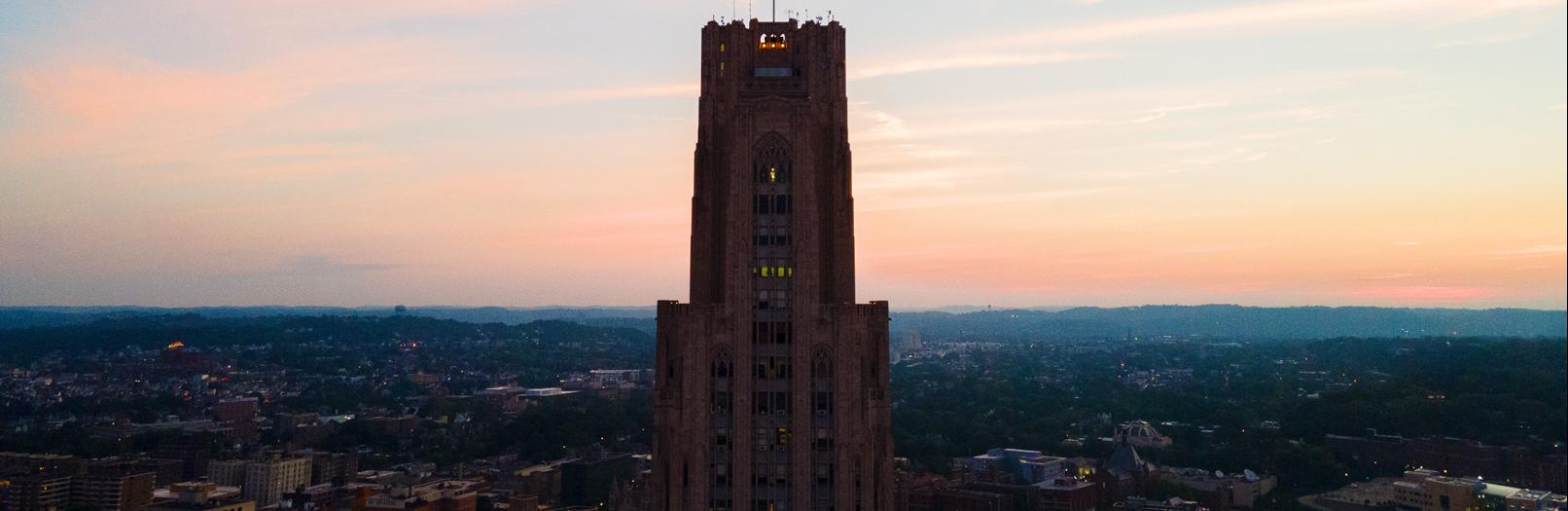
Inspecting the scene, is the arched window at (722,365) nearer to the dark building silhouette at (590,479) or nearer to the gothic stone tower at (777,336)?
the gothic stone tower at (777,336)

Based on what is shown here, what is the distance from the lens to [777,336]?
2167 inches

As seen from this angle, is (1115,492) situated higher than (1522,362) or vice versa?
(1522,362)

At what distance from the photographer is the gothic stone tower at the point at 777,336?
5422cm

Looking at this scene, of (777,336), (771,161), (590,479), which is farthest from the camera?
(590,479)

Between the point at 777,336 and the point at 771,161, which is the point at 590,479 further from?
the point at 771,161

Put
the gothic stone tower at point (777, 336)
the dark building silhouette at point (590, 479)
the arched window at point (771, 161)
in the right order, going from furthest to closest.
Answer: the dark building silhouette at point (590, 479)
the arched window at point (771, 161)
the gothic stone tower at point (777, 336)

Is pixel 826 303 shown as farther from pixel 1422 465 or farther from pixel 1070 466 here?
pixel 1422 465

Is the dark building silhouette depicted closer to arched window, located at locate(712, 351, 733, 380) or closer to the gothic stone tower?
the gothic stone tower

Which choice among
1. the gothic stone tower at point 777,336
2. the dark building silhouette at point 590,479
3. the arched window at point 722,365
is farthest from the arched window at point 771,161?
the dark building silhouette at point 590,479

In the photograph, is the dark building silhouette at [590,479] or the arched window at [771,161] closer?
the arched window at [771,161]

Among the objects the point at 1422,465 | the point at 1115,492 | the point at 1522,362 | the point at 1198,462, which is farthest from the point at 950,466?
→ the point at 1522,362

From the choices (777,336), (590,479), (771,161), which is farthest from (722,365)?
(590,479)

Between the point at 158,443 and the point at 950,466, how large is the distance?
407ft

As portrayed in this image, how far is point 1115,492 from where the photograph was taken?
480 feet
